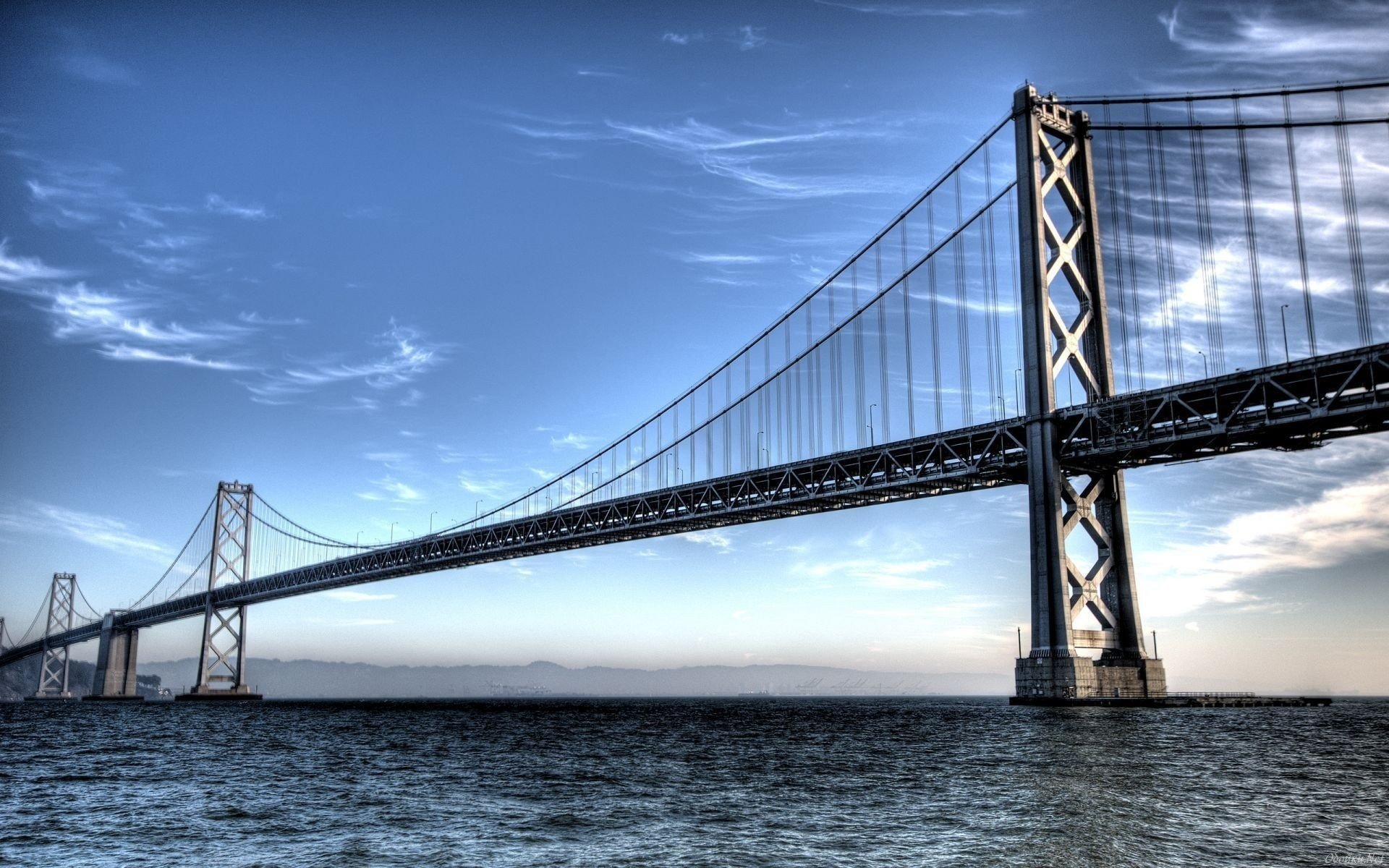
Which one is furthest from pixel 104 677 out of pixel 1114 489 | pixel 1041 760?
pixel 1041 760

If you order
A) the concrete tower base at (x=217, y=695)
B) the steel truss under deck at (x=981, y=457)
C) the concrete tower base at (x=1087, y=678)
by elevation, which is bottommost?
the concrete tower base at (x=217, y=695)

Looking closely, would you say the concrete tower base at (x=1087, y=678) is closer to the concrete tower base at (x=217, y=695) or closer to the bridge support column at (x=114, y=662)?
the concrete tower base at (x=217, y=695)

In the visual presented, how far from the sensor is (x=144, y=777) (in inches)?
1065

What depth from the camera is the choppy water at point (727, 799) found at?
15445 millimetres

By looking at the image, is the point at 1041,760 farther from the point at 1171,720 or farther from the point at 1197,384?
the point at 1197,384

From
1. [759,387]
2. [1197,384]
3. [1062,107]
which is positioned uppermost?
[1062,107]

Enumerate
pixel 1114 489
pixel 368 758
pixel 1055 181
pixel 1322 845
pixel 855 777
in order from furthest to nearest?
pixel 1055 181
pixel 1114 489
pixel 368 758
pixel 855 777
pixel 1322 845

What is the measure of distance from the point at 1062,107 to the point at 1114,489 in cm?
1941

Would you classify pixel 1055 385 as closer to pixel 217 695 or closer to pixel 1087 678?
pixel 1087 678

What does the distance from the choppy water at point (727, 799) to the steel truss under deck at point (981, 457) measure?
436 inches

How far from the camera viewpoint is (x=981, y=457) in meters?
49.8

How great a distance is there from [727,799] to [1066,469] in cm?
3089

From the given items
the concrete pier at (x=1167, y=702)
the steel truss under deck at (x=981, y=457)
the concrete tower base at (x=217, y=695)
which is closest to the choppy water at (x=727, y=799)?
the concrete pier at (x=1167, y=702)

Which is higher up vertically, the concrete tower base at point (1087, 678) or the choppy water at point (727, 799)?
the concrete tower base at point (1087, 678)
